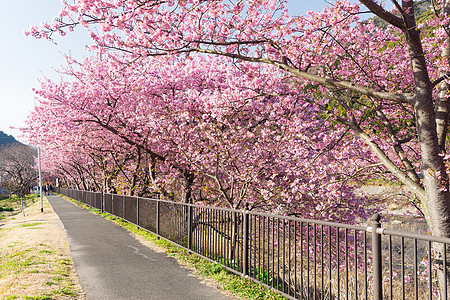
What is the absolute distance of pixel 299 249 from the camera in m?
9.41

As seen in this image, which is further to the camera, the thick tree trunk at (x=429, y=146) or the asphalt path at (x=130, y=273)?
the asphalt path at (x=130, y=273)

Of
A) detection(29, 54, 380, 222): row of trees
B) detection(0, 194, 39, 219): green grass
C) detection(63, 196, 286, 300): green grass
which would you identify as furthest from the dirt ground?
detection(0, 194, 39, 219): green grass

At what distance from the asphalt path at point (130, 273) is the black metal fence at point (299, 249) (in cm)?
82

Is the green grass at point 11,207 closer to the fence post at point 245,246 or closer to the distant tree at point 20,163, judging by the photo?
the distant tree at point 20,163

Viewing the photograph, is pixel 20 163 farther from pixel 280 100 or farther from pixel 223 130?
pixel 280 100

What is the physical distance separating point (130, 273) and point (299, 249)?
484 centimetres

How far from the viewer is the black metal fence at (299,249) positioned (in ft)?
12.1

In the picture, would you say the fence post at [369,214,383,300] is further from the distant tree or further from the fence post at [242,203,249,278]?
the distant tree

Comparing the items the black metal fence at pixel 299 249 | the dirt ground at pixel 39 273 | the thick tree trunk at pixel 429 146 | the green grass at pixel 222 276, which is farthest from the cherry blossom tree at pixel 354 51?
the dirt ground at pixel 39 273

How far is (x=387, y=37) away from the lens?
844cm

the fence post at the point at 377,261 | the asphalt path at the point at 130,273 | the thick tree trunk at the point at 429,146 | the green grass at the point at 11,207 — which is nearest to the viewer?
the fence post at the point at 377,261

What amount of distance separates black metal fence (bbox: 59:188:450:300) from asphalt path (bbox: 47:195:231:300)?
82 centimetres

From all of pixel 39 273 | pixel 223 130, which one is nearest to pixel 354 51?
pixel 223 130

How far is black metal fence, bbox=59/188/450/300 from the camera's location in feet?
12.1
